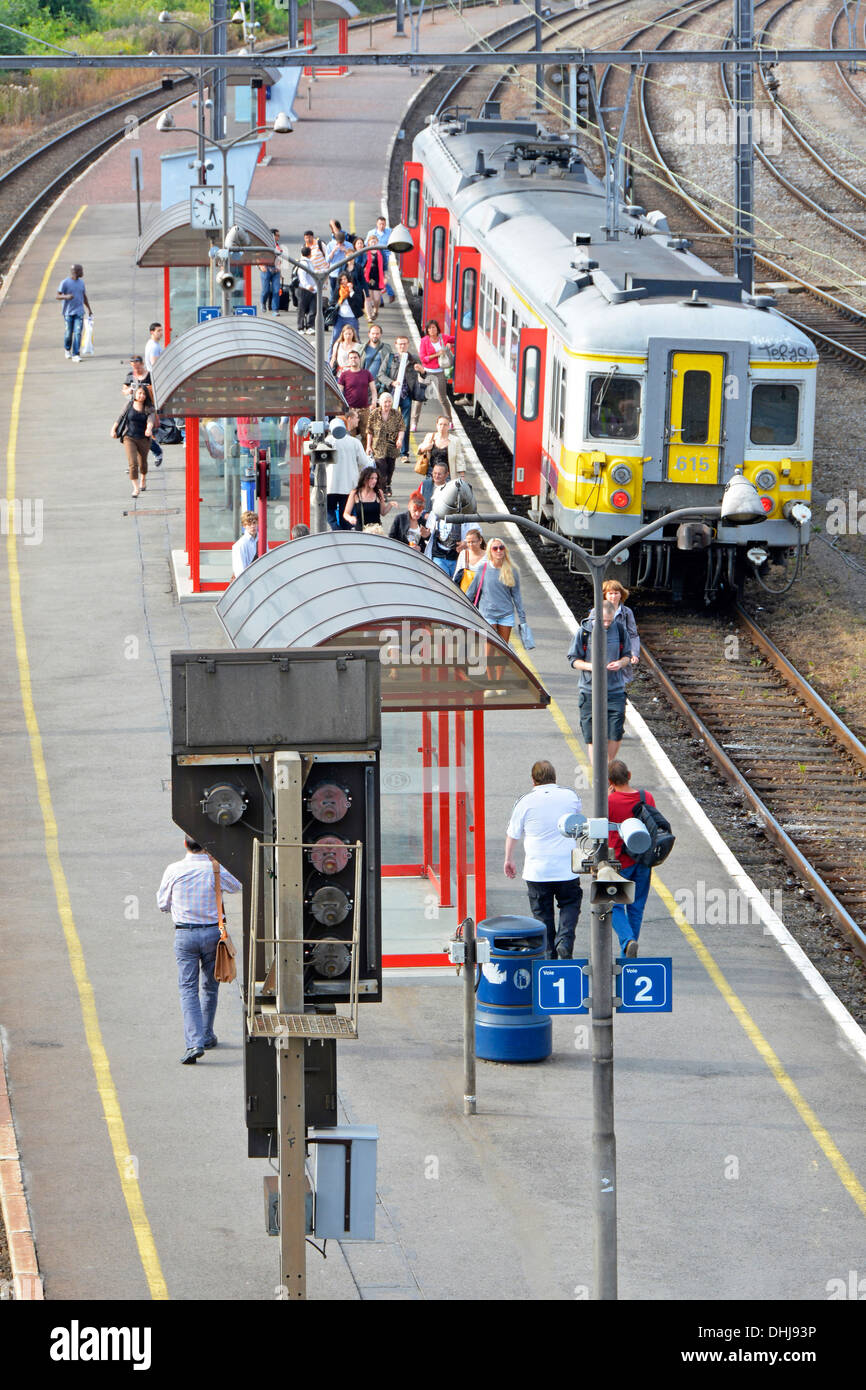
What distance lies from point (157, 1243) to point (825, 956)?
6.95 m

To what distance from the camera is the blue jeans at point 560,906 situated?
15797 millimetres

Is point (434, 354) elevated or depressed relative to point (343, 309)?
depressed

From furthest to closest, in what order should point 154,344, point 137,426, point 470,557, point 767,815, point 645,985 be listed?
point 154,344 < point 137,426 < point 470,557 < point 767,815 < point 645,985

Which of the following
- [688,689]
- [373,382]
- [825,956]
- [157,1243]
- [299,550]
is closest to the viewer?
[157,1243]

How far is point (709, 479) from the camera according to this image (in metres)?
24.3

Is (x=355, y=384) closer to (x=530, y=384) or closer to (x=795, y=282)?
(x=530, y=384)

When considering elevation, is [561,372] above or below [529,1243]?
above

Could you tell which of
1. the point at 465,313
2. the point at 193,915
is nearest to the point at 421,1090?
the point at 193,915

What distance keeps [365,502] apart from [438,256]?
1346 centimetres

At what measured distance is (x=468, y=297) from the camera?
3303 cm

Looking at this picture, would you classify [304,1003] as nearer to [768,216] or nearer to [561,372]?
[561,372]

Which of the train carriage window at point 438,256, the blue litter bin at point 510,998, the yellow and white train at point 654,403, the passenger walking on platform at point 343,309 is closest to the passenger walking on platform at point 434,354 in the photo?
the passenger walking on platform at point 343,309
